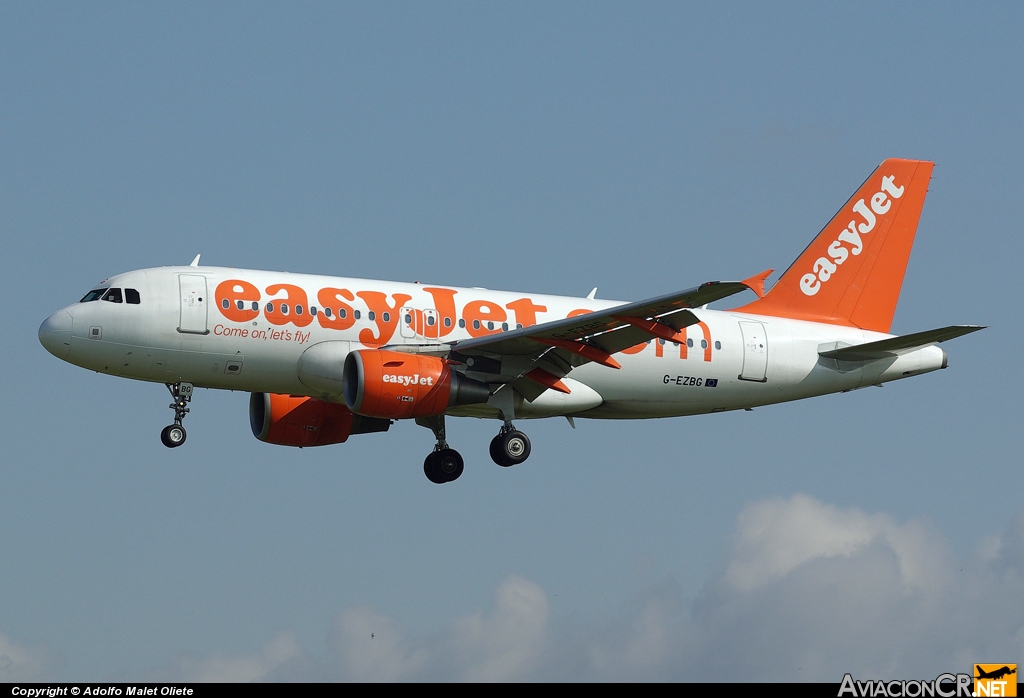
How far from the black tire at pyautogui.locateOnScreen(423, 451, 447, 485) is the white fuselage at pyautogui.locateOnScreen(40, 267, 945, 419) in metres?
2.44

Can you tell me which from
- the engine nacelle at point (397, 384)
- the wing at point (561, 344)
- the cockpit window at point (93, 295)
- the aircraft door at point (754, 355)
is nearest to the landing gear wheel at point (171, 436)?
the cockpit window at point (93, 295)

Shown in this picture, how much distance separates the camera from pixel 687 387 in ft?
140

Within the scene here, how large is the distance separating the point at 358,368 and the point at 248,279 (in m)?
3.90

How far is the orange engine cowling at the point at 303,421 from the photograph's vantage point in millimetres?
44125

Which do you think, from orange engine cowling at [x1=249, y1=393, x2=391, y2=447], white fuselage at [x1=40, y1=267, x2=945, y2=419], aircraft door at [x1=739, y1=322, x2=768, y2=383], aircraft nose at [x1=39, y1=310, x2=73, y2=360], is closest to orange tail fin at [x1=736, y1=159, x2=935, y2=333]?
white fuselage at [x1=40, y1=267, x2=945, y2=419]

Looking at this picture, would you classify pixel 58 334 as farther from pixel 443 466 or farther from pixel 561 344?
pixel 561 344

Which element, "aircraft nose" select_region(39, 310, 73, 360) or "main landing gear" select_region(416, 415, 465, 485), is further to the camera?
"main landing gear" select_region(416, 415, 465, 485)

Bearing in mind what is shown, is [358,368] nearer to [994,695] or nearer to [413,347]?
[413,347]

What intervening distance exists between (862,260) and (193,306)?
20.3 m

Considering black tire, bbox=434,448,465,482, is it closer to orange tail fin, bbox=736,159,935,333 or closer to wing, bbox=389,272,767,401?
wing, bbox=389,272,767,401

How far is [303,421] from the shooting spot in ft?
145

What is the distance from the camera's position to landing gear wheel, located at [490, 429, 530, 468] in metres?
41.0

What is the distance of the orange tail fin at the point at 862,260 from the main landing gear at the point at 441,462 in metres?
9.50

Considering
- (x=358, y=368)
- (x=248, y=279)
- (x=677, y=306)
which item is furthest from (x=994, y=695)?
(x=248, y=279)
